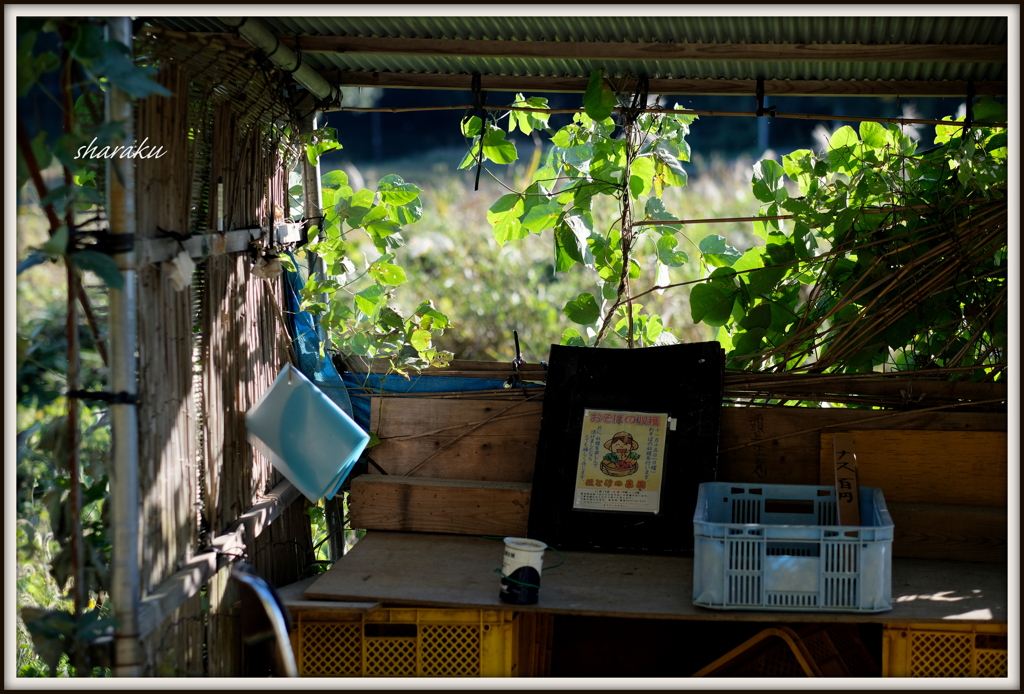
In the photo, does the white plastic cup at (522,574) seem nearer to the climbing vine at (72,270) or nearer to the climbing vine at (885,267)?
the climbing vine at (72,270)

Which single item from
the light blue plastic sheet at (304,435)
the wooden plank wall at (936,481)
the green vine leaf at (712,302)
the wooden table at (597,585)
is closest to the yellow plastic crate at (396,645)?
the wooden table at (597,585)

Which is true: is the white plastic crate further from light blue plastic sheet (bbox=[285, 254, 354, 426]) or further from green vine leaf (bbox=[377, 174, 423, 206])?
green vine leaf (bbox=[377, 174, 423, 206])

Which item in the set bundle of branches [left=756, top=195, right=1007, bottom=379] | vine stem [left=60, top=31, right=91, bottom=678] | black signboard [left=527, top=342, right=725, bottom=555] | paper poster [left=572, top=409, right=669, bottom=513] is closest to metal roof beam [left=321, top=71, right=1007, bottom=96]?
bundle of branches [left=756, top=195, right=1007, bottom=379]

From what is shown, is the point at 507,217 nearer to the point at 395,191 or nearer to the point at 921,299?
the point at 395,191

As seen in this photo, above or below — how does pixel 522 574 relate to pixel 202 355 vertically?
below

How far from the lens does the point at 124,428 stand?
1.82m

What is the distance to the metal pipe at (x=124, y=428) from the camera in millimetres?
1803

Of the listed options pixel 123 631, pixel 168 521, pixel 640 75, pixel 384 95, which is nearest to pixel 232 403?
pixel 168 521

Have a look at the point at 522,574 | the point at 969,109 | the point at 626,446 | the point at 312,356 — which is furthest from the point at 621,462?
the point at 969,109

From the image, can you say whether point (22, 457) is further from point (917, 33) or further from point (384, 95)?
point (384, 95)

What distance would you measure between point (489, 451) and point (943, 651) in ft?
4.93

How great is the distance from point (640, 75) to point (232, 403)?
5.78 ft

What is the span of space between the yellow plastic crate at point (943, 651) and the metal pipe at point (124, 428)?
1.83m

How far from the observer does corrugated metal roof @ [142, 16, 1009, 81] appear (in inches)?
98.0
